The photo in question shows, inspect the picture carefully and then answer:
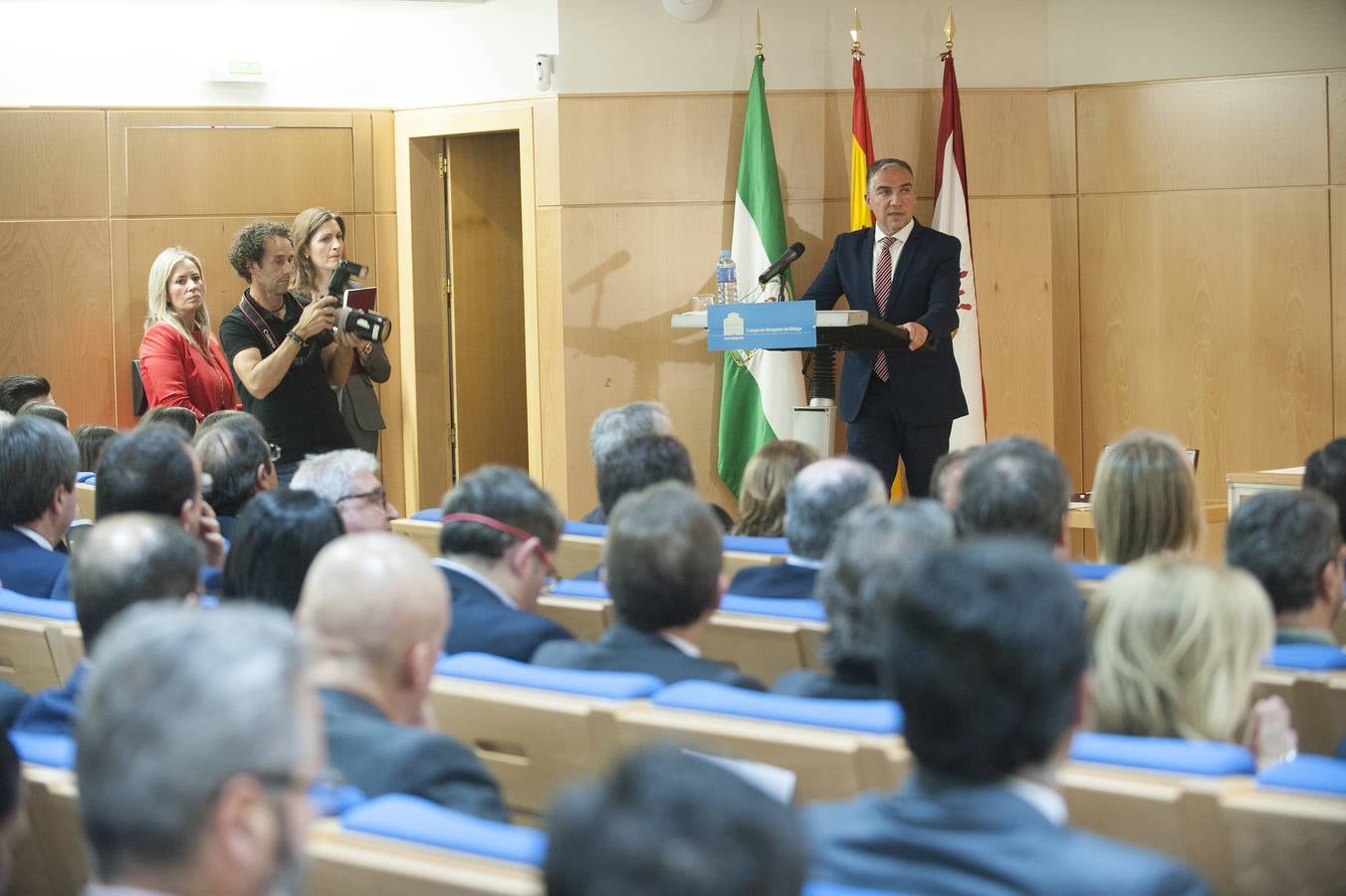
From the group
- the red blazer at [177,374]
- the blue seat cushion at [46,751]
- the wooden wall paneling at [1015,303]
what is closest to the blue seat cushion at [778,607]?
the blue seat cushion at [46,751]

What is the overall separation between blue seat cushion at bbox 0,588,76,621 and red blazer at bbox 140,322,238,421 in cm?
298

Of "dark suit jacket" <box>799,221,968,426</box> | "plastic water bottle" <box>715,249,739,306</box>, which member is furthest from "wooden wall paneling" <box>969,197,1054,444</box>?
"dark suit jacket" <box>799,221,968,426</box>

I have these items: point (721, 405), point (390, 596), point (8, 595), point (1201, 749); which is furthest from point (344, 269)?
point (1201, 749)

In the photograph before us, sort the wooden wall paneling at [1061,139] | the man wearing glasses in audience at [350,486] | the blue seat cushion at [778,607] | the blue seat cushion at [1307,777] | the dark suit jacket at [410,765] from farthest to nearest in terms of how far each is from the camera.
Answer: the wooden wall paneling at [1061,139] → the man wearing glasses in audience at [350,486] → the blue seat cushion at [778,607] → the dark suit jacket at [410,765] → the blue seat cushion at [1307,777]

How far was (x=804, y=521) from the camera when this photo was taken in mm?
3627

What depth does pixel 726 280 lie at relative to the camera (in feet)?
25.1

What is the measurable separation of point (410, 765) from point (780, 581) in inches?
63.4

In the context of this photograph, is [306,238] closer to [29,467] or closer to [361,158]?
[361,158]

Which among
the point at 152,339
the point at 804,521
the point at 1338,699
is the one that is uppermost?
the point at 152,339

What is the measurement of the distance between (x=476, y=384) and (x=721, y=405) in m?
1.66

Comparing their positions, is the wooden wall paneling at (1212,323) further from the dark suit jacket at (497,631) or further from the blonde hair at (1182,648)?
the blonde hair at (1182,648)

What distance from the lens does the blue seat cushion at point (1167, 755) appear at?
2.04m

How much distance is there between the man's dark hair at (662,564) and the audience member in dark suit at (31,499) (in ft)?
5.96

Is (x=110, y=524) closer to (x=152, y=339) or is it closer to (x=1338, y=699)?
(x=1338, y=699)
